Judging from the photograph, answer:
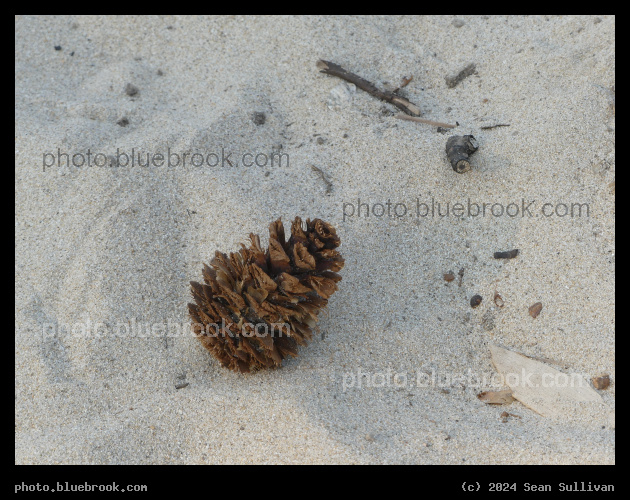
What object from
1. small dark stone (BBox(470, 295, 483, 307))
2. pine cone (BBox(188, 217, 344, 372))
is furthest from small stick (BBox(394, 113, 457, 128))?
pine cone (BBox(188, 217, 344, 372))

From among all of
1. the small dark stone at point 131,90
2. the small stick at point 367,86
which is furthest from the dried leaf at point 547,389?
the small dark stone at point 131,90

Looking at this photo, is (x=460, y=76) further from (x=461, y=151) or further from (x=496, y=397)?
(x=496, y=397)

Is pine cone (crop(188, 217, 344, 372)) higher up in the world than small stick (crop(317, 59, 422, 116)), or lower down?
lower down

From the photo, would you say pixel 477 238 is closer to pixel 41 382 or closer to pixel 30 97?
pixel 41 382

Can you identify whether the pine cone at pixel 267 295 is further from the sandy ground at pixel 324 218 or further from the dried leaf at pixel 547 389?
the dried leaf at pixel 547 389

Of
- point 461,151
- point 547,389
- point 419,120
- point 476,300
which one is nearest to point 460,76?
point 419,120

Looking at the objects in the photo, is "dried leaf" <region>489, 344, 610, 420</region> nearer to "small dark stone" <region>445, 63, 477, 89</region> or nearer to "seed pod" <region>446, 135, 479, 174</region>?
"seed pod" <region>446, 135, 479, 174</region>

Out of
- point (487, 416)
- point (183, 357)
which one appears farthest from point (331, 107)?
point (487, 416)
